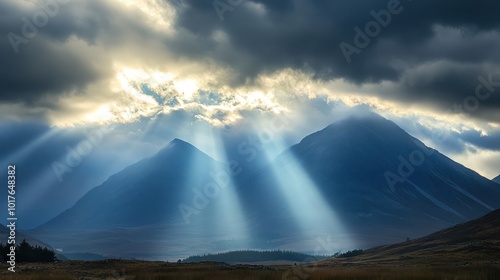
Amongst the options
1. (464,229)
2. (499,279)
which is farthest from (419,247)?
(499,279)

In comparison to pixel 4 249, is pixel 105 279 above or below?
below

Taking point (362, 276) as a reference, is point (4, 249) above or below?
above

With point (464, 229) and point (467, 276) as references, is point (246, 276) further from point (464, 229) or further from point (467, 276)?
point (464, 229)

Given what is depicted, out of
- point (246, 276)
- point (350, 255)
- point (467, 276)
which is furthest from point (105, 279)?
point (350, 255)

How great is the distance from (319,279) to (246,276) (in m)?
4.81

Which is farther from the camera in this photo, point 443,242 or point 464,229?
point 464,229

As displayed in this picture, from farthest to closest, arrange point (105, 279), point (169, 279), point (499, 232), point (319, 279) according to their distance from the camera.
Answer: point (499, 232) < point (105, 279) < point (169, 279) < point (319, 279)

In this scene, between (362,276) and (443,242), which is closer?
(362,276)

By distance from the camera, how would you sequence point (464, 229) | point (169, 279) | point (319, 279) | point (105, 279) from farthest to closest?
point (464, 229) → point (105, 279) → point (169, 279) → point (319, 279)

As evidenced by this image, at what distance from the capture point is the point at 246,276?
1240 inches

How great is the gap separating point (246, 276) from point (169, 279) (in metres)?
4.72

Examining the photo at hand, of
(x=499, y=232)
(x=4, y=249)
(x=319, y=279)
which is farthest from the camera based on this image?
(x=499, y=232)

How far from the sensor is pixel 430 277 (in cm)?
2961

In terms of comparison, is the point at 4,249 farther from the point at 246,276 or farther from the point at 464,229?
the point at 464,229
